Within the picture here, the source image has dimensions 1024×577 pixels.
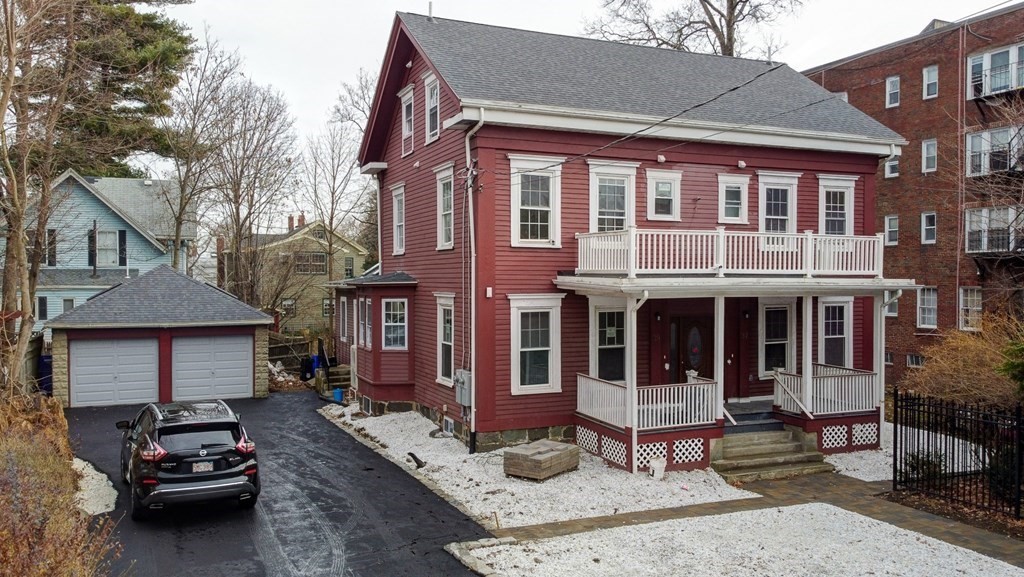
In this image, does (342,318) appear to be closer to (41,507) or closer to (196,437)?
(196,437)

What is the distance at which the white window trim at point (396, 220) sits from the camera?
2052 cm

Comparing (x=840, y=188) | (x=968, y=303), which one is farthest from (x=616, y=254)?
(x=968, y=303)

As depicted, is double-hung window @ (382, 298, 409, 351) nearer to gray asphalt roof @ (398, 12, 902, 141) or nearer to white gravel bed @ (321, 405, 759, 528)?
white gravel bed @ (321, 405, 759, 528)

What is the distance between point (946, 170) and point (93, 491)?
99.9 ft

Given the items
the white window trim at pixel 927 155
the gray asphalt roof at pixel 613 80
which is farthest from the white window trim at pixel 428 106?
the white window trim at pixel 927 155

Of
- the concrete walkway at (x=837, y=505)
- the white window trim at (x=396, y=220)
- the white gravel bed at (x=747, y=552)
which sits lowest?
the concrete walkway at (x=837, y=505)

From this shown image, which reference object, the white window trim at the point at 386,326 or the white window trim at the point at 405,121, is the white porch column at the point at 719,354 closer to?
the white window trim at the point at 386,326

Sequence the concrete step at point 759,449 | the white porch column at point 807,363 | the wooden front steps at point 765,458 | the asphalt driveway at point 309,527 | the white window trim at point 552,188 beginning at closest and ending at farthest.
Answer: the asphalt driveway at point 309,527 < the wooden front steps at point 765,458 < the concrete step at point 759,449 < the white porch column at point 807,363 < the white window trim at point 552,188

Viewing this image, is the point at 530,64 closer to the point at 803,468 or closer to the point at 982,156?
the point at 803,468

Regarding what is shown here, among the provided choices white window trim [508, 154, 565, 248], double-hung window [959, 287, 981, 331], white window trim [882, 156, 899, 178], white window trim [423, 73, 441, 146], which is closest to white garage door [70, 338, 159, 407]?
white window trim [423, 73, 441, 146]

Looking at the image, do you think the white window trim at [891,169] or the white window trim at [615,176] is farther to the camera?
the white window trim at [891,169]

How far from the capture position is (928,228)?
2986cm

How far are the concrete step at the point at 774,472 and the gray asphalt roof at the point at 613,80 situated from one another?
7.85 meters

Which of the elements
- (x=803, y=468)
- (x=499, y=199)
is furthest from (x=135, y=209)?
(x=803, y=468)
